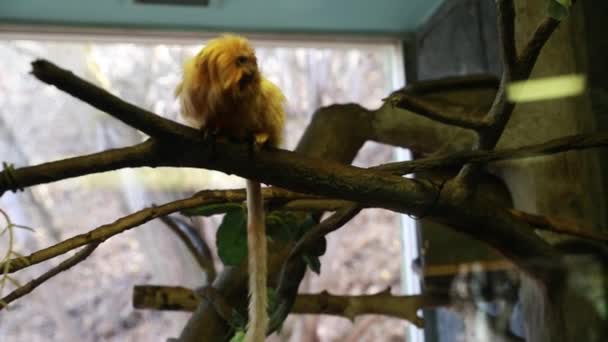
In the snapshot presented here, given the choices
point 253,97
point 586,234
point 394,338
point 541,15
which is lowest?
point 394,338

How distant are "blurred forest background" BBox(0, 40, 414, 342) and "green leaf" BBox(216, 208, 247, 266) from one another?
0.81m

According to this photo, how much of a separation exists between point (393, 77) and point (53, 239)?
4.64 feet

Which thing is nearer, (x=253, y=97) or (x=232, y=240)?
(x=253, y=97)

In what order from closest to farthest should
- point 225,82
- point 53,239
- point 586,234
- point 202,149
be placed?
point 202,149 < point 225,82 < point 586,234 < point 53,239

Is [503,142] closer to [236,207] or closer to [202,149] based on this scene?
[236,207]

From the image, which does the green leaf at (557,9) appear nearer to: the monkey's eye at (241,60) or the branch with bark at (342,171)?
the branch with bark at (342,171)

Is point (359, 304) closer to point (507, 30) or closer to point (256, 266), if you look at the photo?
point (256, 266)

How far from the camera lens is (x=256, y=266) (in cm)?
142

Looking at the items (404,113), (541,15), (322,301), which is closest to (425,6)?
(404,113)

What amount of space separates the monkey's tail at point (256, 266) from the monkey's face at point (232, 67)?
0.21m

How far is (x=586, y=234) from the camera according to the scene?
1542 millimetres

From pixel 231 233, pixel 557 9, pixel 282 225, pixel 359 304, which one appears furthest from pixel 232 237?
pixel 557 9

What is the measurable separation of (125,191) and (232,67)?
4.50 feet

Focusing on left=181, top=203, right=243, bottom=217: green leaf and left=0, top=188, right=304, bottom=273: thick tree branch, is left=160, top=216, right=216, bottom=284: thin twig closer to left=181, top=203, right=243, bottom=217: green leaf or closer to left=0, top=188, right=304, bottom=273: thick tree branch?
left=181, top=203, right=243, bottom=217: green leaf
